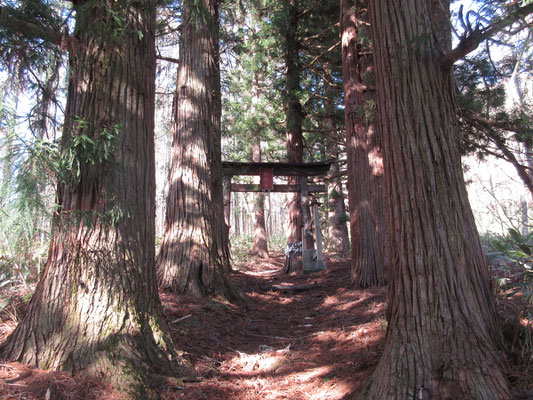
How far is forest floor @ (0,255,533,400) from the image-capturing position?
Answer: 2.61 metres

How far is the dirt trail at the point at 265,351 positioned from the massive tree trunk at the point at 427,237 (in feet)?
2.16

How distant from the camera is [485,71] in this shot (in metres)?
7.63

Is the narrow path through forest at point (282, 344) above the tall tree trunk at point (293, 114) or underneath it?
underneath

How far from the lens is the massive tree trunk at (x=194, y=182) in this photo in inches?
242

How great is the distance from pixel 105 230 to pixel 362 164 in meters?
6.22

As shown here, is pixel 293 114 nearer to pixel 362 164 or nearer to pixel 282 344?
pixel 362 164

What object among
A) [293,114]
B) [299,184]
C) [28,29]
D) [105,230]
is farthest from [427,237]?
[293,114]

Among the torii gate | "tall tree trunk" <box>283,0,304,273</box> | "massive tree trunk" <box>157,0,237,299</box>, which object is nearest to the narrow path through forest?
"massive tree trunk" <box>157,0,237,299</box>

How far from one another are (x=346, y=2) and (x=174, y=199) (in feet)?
20.9

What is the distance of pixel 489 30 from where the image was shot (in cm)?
259

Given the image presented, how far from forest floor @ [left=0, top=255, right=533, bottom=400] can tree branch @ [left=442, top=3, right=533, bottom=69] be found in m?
2.32

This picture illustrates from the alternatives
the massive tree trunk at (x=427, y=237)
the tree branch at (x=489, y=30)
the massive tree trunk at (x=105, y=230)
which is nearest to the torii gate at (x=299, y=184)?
the massive tree trunk at (x=105, y=230)

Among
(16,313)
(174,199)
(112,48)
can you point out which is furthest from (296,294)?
(112,48)

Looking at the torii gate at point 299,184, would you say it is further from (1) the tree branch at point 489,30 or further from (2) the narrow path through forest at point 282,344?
(1) the tree branch at point 489,30
